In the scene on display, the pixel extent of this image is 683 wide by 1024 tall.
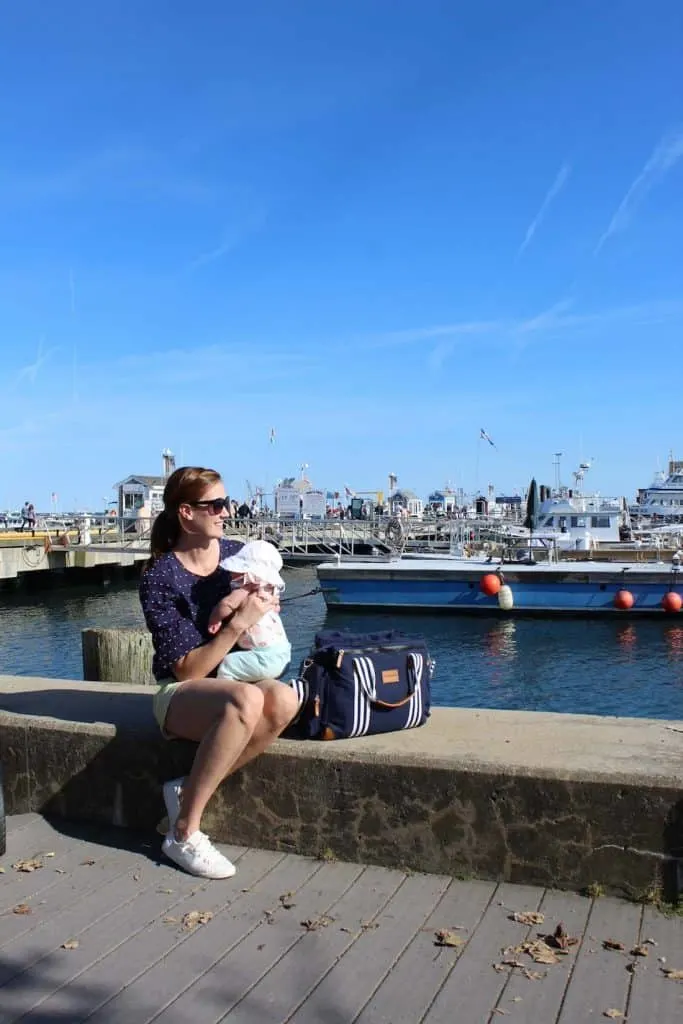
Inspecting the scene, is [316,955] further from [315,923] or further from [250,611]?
[250,611]

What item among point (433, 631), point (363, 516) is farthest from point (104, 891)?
point (363, 516)

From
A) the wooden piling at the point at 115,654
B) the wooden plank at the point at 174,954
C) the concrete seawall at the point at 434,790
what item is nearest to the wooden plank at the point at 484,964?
the concrete seawall at the point at 434,790

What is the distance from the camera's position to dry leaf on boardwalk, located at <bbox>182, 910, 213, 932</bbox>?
132 inches

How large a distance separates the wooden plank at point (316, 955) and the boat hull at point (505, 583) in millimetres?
23236

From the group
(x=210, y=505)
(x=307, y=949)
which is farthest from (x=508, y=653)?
(x=307, y=949)

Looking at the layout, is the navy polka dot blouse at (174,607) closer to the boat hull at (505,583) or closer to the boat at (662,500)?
the boat hull at (505,583)

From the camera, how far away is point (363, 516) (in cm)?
5628

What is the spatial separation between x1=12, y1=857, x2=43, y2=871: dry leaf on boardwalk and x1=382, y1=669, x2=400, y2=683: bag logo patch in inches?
66.3

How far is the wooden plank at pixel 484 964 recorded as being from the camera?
9.07 feet

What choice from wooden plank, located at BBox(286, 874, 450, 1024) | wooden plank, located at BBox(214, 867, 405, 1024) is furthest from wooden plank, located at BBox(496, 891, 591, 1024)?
wooden plank, located at BBox(214, 867, 405, 1024)

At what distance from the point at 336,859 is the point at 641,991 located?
1.44 metres

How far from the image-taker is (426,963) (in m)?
3.04

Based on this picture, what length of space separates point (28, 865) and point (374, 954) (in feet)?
5.49

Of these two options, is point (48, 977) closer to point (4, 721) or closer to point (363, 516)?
point (4, 721)
